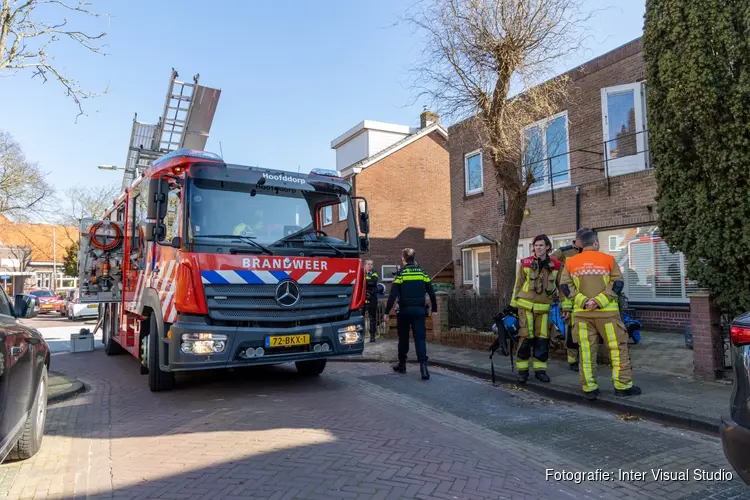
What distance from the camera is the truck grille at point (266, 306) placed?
562 centimetres

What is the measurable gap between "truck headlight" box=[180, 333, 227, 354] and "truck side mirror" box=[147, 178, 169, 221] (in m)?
1.49

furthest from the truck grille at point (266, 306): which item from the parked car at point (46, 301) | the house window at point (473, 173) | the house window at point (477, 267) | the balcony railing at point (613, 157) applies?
the parked car at point (46, 301)

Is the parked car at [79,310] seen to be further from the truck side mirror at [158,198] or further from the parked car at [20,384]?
the parked car at [20,384]

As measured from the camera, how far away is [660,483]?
11.9ft

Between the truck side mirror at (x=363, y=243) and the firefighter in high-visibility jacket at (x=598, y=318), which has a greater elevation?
the truck side mirror at (x=363, y=243)

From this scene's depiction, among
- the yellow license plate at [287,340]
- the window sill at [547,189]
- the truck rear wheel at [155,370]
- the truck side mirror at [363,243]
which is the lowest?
the truck rear wheel at [155,370]

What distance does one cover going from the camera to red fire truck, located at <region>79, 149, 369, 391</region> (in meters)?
5.58

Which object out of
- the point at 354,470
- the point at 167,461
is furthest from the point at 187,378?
the point at 354,470

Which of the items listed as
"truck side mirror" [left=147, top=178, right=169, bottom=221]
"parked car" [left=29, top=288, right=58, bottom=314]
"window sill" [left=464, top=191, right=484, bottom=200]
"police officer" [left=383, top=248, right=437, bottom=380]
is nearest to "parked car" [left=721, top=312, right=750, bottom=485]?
"police officer" [left=383, top=248, right=437, bottom=380]

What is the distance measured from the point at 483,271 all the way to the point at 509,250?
6771mm

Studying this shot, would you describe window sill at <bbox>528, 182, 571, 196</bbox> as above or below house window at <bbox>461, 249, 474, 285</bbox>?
above

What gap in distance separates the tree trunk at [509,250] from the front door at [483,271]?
6327mm

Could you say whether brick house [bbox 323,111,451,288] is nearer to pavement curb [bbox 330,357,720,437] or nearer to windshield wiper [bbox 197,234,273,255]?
pavement curb [bbox 330,357,720,437]

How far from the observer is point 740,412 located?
272cm
